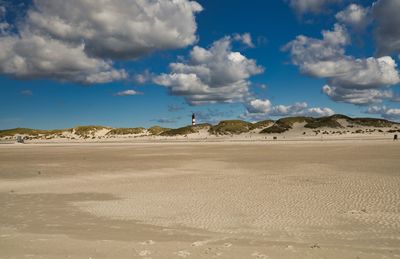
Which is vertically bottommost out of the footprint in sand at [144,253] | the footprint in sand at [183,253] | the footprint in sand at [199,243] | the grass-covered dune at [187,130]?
the footprint in sand at [199,243]

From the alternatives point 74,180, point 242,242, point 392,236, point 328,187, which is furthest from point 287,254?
point 74,180

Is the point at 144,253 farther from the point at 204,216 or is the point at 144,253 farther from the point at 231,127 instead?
the point at 231,127

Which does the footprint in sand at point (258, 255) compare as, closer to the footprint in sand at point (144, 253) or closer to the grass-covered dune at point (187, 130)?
the footprint in sand at point (144, 253)

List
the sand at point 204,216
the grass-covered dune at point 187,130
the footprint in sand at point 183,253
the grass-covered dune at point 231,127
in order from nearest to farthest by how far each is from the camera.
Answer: the footprint in sand at point 183,253
the sand at point 204,216
the grass-covered dune at point 231,127
the grass-covered dune at point 187,130

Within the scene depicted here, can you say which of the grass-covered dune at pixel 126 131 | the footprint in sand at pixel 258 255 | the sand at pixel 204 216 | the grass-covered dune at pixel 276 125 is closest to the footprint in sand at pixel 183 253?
the sand at pixel 204 216

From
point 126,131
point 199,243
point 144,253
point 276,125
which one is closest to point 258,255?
point 199,243

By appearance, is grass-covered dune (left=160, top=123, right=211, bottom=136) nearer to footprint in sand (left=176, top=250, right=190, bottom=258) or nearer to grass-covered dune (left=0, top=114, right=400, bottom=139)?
grass-covered dune (left=0, top=114, right=400, bottom=139)

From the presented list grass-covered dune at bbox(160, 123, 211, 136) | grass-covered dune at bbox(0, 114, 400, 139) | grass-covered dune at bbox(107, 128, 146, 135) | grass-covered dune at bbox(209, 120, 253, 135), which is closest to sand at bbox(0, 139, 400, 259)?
grass-covered dune at bbox(0, 114, 400, 139)

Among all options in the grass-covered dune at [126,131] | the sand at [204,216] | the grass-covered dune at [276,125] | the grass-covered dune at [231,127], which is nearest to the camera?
the sand at [204,216]

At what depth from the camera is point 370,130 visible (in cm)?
8331

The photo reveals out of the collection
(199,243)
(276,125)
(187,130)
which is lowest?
(199,243)

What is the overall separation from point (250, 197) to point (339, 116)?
92931 mm

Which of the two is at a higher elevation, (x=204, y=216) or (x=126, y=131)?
(x=126, y=131)

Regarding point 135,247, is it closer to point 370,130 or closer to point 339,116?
point 370,130
